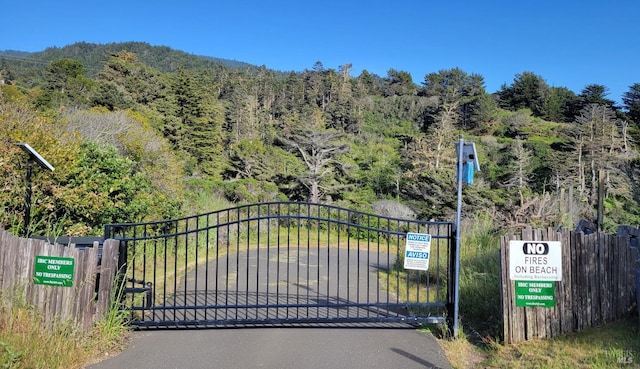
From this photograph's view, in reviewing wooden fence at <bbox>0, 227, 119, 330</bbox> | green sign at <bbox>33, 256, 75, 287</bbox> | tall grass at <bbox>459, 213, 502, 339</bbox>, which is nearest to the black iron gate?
tall grass at <bbox>459, 213, 502, 339</bbox>

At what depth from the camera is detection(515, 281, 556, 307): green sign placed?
5094 mm

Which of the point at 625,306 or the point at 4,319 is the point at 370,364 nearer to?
the point at 625,306

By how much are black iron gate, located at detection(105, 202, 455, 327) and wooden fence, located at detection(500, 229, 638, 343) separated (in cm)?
84

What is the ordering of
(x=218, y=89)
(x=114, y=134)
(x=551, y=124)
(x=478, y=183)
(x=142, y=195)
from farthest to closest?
(x=218, y=89) → (x=551, y=124) → (x=478, y=183) → (x=114, y=134) → (x=142, y=195)

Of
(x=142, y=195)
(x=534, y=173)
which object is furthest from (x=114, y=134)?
(x=534, y=173)

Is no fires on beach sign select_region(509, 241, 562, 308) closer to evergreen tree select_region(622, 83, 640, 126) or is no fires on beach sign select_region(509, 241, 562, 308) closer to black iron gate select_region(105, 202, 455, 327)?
black iron gate select_region(105, 202, 455, 327)

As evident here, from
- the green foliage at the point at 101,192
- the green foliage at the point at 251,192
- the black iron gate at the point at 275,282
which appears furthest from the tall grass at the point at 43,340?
the green foliage at the point at 251,192

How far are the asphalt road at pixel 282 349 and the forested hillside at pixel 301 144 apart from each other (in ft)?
13.7

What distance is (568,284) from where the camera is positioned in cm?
523

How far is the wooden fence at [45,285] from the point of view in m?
4.92

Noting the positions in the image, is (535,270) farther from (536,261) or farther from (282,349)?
(282,349)

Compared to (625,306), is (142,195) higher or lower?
higher

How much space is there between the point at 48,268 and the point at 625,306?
658 centimetres

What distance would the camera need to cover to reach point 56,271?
16.2 feet
